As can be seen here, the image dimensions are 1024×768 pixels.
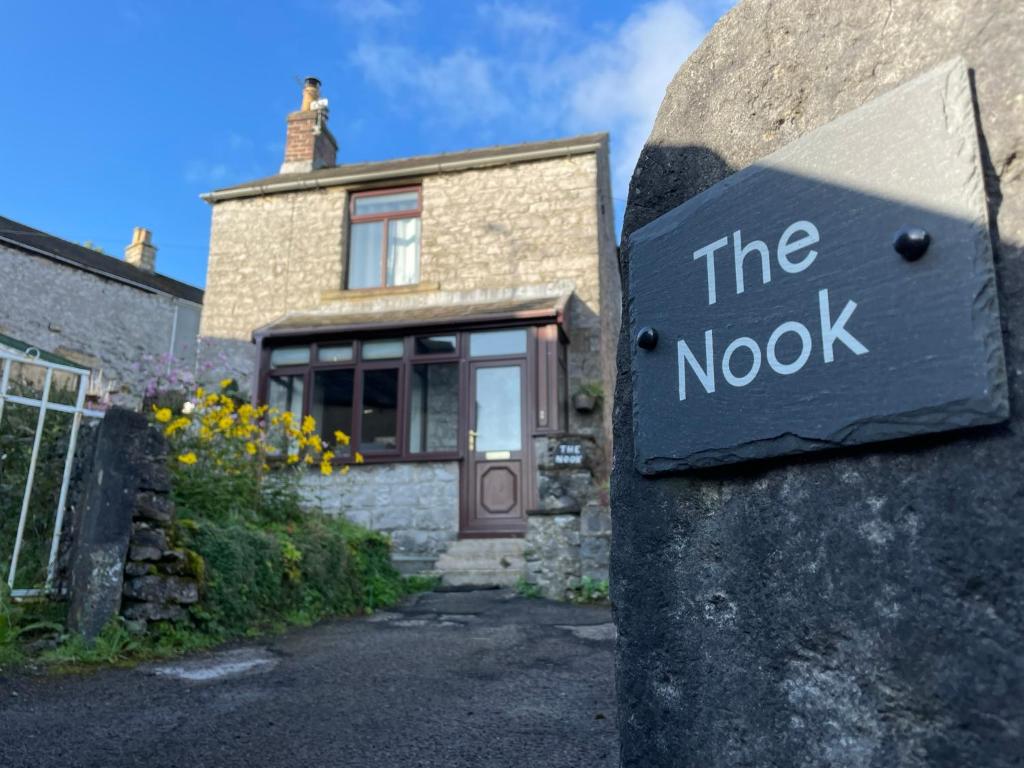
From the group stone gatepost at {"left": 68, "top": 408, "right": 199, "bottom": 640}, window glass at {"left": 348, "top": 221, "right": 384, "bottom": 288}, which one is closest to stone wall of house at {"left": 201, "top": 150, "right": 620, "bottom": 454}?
A: window glass at {"left": 348, "top": 221, "right": 384, "bottom": 288}

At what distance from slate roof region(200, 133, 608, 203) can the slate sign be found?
32.2 ft

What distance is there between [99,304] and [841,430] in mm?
17351

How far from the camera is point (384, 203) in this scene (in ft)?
38.8

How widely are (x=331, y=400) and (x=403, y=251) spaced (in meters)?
2.79

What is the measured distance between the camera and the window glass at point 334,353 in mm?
10391

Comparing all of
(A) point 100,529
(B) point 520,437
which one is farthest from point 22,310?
(A) point 100,529

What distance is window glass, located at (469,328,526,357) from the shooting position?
32.1ft

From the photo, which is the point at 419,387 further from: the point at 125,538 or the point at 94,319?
the point at 94,319

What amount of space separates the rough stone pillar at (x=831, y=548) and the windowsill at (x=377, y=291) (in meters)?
9.55

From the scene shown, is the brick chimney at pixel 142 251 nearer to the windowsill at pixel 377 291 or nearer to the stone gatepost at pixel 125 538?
the windowsill at pixel 377 291

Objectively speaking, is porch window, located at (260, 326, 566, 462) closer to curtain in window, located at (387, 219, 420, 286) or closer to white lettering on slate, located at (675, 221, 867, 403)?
curtain in window, located at (387, 219, 420, 286)

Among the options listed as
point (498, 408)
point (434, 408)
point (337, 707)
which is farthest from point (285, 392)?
point (337, 707)

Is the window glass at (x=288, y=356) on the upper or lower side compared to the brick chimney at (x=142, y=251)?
lower

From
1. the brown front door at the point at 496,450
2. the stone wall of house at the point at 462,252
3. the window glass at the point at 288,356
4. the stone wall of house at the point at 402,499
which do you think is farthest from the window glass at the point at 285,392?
the brown front door at the point at 496,450
